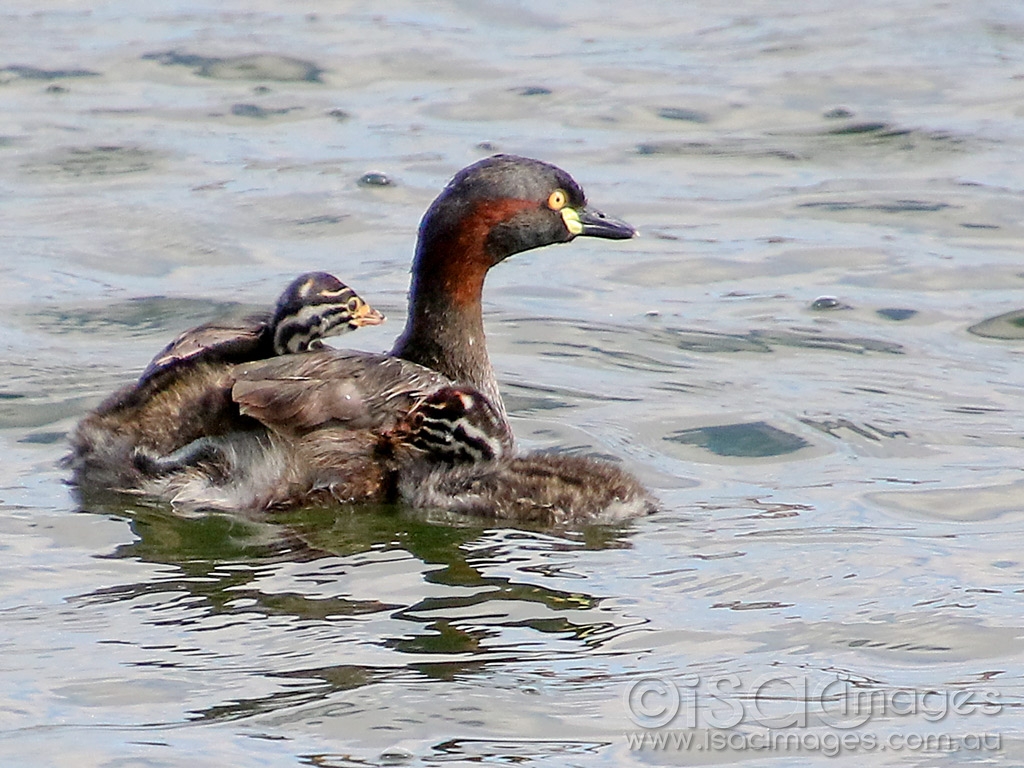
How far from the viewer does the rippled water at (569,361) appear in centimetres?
608

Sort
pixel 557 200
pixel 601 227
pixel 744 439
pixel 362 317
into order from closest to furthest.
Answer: pixel 362 317 → pixel 557 200 → pixel 601 227 → pixel 744 439

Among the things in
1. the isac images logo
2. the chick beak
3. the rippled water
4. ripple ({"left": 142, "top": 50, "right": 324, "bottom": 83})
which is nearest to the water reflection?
the rippled water

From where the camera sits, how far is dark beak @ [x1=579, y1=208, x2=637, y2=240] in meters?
8.75

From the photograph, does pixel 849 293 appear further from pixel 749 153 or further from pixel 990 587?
pixel 990 587

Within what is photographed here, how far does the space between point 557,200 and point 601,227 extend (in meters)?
0.27

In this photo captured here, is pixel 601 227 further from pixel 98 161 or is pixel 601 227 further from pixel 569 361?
pixel 98 161

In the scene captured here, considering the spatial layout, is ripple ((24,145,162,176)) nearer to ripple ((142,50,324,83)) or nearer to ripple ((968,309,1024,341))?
ripple ((142,50,324,83))

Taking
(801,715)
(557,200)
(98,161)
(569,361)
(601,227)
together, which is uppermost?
(557,200)

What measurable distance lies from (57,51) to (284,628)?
415 inches

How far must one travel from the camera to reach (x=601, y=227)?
346 inches

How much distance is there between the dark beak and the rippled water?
2.76ft

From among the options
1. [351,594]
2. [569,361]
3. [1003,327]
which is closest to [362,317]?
[351,594]

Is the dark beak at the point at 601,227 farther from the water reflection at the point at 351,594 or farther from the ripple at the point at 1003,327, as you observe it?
the ripple at the point at 1003,327

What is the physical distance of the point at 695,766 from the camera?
566cm
